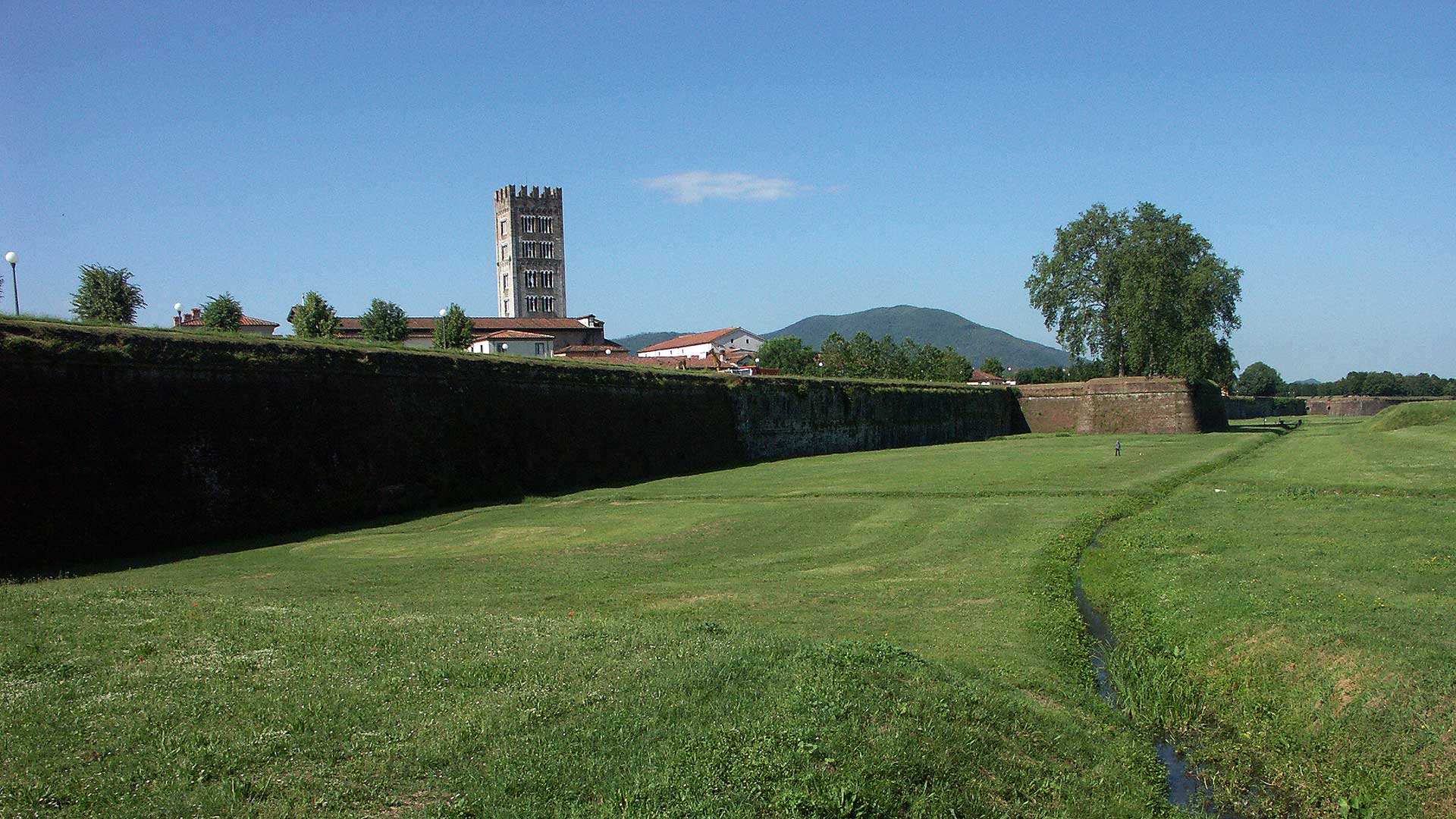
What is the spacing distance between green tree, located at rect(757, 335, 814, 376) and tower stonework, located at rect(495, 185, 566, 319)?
32352 millimetres

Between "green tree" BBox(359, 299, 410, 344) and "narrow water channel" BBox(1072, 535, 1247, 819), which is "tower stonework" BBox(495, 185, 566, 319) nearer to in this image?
"green tree" BBox(359, 299, 410, 344)

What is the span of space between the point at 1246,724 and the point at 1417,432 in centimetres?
4094

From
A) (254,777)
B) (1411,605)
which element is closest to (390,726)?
(254,777)

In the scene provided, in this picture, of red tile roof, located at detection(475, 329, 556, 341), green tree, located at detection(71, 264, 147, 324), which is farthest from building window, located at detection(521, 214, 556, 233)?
green tree, located at detection(71, 264, 147, 324)

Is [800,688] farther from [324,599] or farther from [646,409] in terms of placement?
[646,409]

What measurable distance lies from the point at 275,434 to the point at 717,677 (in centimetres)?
1815

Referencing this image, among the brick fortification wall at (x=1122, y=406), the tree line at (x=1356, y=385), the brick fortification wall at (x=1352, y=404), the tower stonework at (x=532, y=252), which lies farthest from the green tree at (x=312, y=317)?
→ the tree line at (x=1356, y=385)

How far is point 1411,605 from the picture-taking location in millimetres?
10578

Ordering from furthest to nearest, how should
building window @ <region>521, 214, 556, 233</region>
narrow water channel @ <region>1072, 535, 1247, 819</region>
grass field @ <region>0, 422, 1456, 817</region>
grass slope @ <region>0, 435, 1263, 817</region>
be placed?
1. building window @ <region>521, 214, 556, 233</region>
2. narrow water channel @ <region>1072, 535, 1247, 819</region>
3. grass field @ <region>0, 422, 1456, 817</region>
4. grass slope @ <region>0, 435, 1263, 817</region>

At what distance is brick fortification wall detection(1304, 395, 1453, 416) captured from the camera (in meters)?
119

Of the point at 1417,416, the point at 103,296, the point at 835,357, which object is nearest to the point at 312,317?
the point at 103,296

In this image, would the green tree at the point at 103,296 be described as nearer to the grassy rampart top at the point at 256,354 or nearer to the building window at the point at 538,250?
the grassy rampart top at the point at 256,354

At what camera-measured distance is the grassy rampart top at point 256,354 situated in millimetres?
18500

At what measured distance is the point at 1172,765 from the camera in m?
8.59
